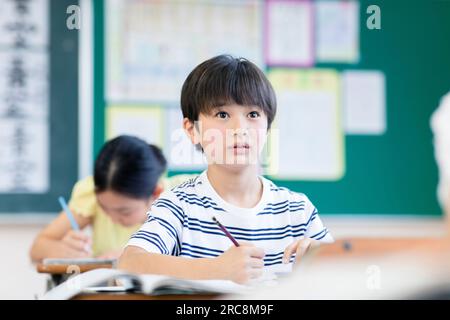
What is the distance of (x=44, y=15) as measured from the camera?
2039 millimetres

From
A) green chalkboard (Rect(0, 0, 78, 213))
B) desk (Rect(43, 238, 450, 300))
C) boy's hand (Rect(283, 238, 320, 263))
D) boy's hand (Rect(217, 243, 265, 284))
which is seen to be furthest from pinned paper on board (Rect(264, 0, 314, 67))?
A: desk (Rect(43, 238, 450, 300))

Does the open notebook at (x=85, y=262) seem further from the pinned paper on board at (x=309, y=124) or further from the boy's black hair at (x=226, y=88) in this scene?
the pinned paper on board at (x=309, y=124)

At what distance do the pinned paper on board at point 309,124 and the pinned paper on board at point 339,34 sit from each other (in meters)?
0.05

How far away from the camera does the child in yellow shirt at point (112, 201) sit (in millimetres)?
1432

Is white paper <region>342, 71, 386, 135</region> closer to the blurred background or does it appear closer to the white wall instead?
the blurred background

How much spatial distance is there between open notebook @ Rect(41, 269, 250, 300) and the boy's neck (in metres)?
0.29

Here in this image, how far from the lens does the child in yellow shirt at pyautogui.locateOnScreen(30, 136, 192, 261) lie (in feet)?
4.70

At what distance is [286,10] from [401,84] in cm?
40

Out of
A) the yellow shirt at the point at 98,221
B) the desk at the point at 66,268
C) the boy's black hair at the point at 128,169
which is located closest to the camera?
the desk at the point at 66,268

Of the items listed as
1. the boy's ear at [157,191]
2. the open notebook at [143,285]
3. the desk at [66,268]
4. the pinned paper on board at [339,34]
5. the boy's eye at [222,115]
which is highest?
the pinned paper on board at [339,34]

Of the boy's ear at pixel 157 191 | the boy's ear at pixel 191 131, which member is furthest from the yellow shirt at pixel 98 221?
the boy's ear at pixel 191 131
